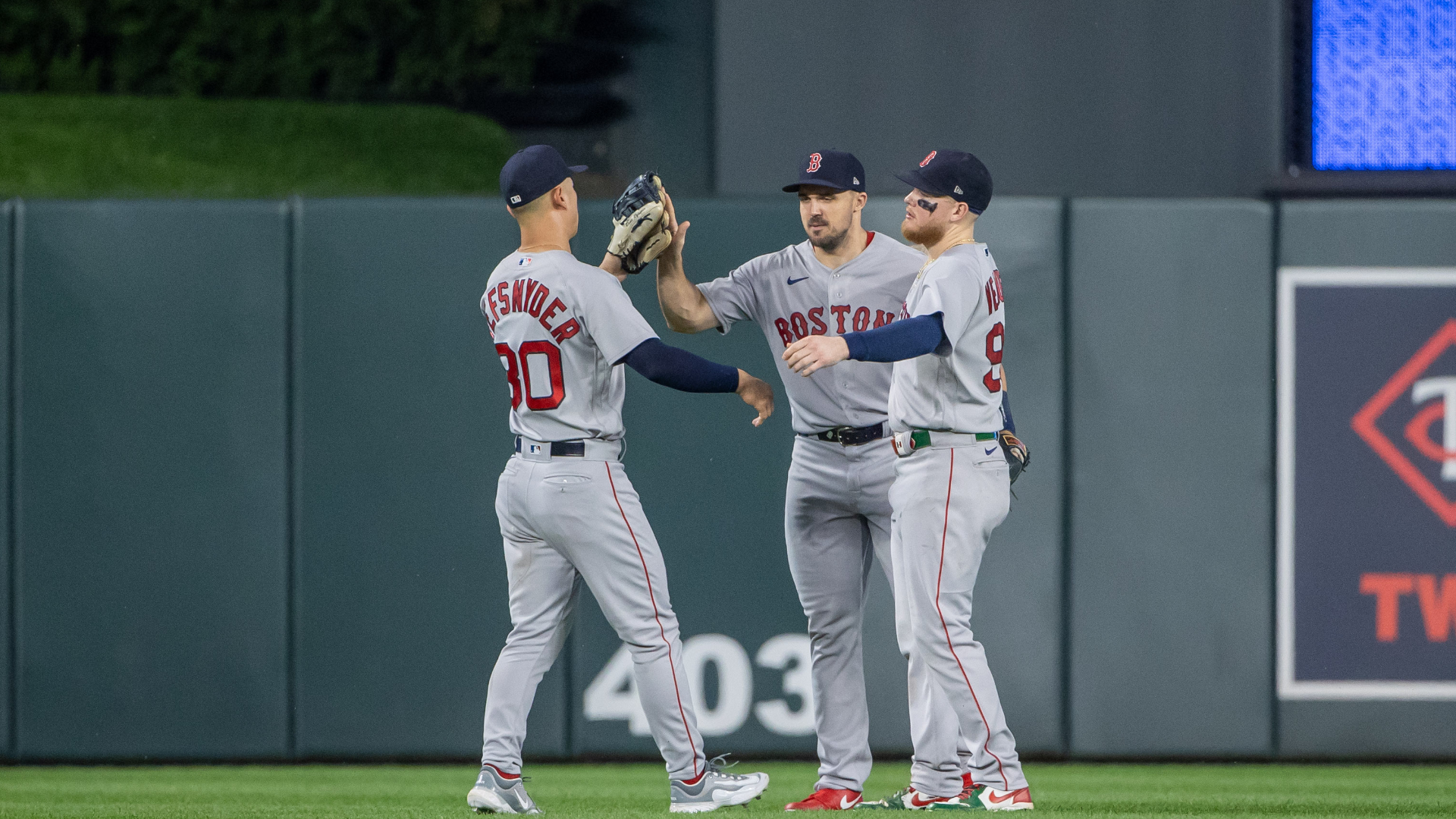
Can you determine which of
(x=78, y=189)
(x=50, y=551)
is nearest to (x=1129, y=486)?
(x=50, y=551)


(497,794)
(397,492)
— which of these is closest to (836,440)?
(497,794)

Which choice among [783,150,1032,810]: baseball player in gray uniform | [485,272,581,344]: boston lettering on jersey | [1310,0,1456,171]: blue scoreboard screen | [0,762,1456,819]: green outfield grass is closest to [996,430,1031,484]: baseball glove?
[783,150,1032,810]: baseball player in gray uniform

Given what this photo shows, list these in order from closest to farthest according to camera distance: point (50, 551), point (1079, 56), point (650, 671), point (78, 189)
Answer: point (650, 671)
point (50, 551)
point (1079, 56)
point (78, 189)

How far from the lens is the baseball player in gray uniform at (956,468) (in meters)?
3.23

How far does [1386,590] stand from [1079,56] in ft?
7.18

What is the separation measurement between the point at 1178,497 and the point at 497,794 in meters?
2.53

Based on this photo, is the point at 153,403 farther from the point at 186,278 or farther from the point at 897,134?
the point at 897,134

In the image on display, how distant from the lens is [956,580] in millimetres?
3260

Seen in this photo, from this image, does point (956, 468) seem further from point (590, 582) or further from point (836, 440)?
point (590, 582)

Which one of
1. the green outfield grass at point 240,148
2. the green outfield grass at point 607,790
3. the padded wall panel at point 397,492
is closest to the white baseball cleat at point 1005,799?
the green outfield grass at point 607,790

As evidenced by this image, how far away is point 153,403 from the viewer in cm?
468

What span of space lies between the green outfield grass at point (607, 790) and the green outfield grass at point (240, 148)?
3.03 meters

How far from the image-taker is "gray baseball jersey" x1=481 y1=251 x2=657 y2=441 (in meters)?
3.24

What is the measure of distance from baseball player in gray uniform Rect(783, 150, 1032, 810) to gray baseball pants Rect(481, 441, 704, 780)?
55cm
